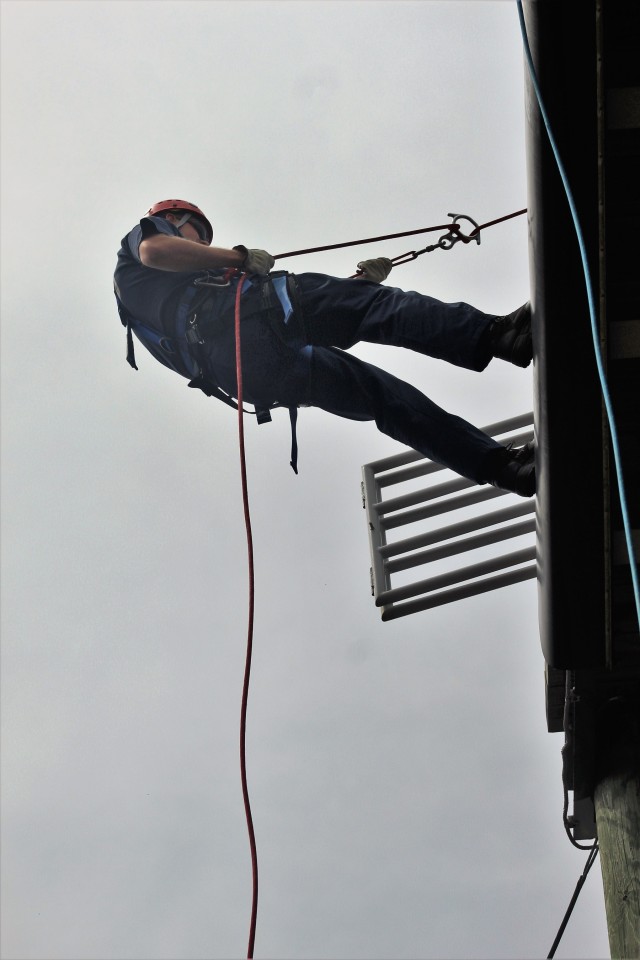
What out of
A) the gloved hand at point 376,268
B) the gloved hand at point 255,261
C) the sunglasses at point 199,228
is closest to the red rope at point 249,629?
the gloved hand at point 255,261

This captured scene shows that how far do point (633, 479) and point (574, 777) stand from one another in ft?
4.64

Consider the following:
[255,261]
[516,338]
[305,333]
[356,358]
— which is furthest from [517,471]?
[255,261]

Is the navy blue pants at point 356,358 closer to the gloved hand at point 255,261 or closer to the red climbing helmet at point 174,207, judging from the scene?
the gloved hand at point 255,261

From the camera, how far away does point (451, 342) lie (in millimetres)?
3877

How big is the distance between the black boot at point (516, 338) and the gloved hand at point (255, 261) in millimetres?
1022

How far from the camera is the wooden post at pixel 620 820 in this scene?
3684 mm

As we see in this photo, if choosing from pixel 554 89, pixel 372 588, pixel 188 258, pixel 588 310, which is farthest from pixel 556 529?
pixel 372 588

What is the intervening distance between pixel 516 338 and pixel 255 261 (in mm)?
1154

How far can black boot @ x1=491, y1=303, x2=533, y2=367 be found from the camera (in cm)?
360

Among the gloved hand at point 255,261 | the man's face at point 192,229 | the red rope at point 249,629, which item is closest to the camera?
the red rope at point 249,629

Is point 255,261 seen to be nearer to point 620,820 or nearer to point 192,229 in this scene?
point 192,229

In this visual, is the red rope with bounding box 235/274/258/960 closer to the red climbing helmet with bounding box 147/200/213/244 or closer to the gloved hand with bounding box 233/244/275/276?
the gloved hand with bounding box 233/244/275/276

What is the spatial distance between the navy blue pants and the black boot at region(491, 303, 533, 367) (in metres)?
0.20

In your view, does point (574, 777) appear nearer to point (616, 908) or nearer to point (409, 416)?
point (616, 908)
